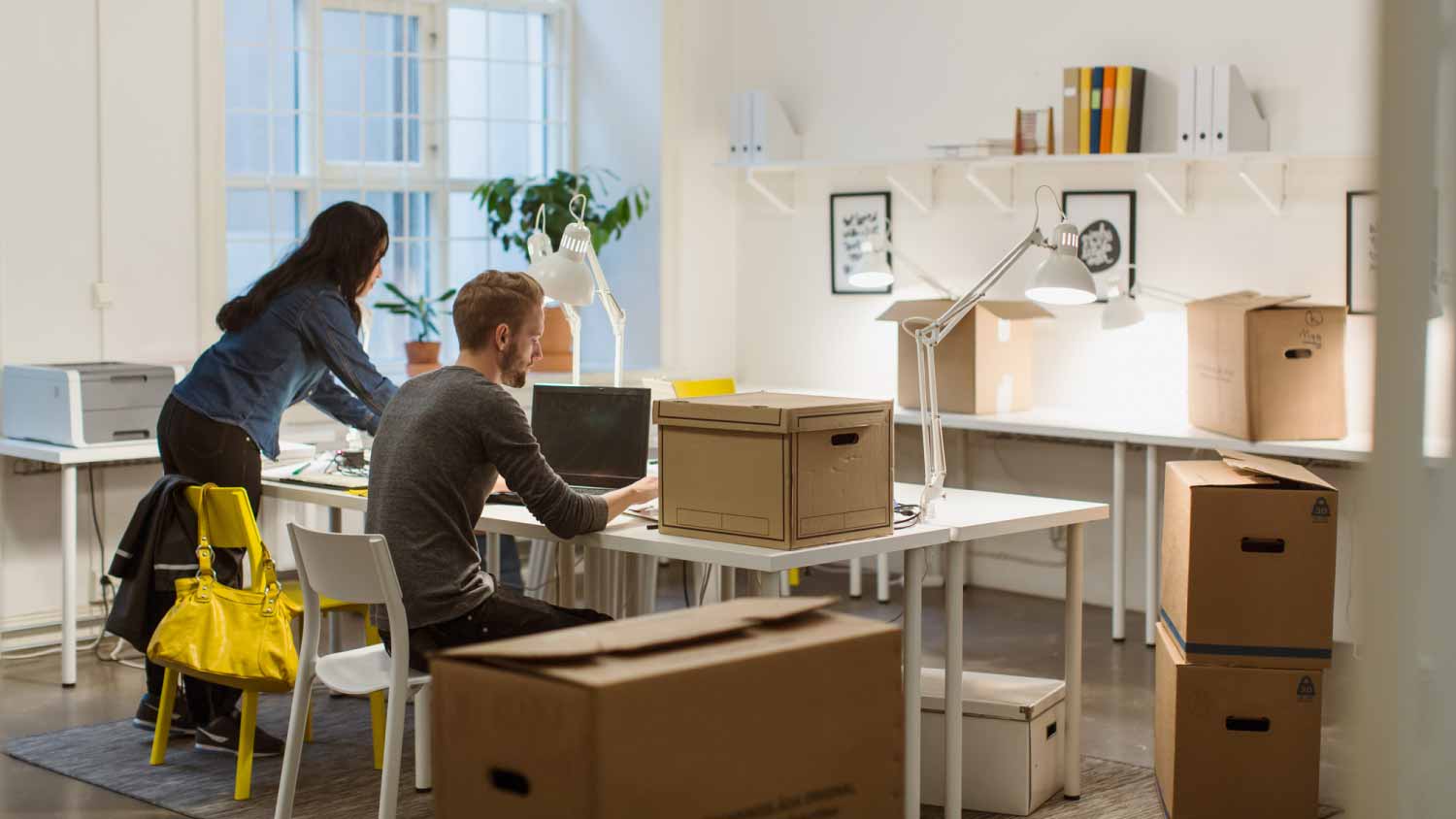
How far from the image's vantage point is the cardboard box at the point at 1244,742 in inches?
133

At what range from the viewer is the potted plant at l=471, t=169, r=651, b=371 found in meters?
6.32

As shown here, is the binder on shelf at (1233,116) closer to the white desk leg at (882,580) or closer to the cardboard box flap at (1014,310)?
the cardboard box flap at (1014,310)

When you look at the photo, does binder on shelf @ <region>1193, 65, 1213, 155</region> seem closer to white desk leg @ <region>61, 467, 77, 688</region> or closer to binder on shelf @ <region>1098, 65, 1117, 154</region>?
binder on shelf @ <region>1098, 65, 1117, 154</region>

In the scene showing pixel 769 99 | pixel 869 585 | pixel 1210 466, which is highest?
pixel 769 99

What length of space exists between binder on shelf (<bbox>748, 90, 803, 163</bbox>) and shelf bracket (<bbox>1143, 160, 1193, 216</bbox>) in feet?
5.40

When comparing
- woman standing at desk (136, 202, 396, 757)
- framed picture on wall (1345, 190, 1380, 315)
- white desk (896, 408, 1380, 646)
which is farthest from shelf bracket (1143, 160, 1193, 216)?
woman standing at desk (136, 202, 396, 757)

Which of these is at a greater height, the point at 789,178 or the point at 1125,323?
the point at 789,178

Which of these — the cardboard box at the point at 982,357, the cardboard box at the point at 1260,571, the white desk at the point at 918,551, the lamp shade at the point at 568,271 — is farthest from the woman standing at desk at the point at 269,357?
the cardboard box at the point at 982,357

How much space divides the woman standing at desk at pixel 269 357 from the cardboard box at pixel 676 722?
2466 millimetres

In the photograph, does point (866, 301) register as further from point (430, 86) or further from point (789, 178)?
point (430, 86)

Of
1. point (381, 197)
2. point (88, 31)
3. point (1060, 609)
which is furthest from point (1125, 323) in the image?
point (88, 31)

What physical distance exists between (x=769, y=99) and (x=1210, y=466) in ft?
10.9

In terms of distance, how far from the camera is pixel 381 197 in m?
6.46

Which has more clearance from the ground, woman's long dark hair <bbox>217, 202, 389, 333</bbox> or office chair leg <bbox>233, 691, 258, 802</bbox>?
woman's long dark hair <bbox>217, 202, 389, 333</bbox>
